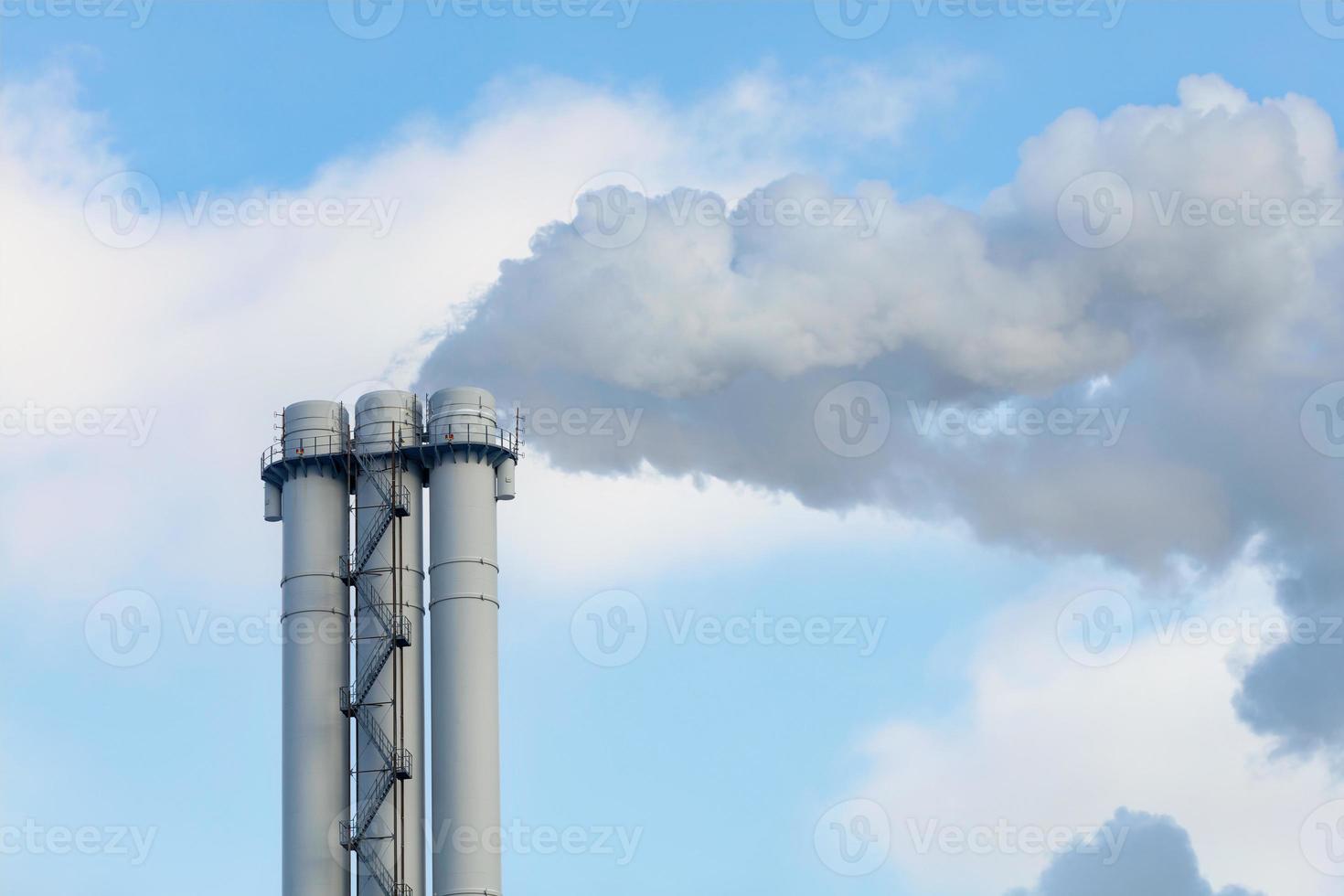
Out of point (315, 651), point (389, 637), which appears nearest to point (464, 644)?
point (389, 637)

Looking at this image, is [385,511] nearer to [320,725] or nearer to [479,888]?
[320,725]

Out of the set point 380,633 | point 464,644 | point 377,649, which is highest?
point 380,633

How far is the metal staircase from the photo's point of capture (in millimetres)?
92125

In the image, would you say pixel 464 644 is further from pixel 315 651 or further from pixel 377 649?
pixel 315 651

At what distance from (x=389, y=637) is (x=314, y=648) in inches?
118

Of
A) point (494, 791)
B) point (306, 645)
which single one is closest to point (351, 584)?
point (306, 645)

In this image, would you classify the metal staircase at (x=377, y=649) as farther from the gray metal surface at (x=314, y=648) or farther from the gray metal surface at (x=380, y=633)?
the gray metal surface at (x=314, y=648)

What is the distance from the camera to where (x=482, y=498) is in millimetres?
95875

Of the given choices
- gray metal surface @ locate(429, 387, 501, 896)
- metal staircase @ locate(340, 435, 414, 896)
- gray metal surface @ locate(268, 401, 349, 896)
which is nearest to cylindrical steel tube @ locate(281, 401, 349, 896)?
gray metal surface @ locate(268, 401, 349, 896)

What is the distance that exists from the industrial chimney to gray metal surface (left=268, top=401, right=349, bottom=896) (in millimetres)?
48

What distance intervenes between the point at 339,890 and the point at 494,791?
21.9 feet

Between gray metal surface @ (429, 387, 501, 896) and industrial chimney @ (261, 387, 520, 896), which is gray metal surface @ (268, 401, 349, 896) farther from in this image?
gray metal surface @ (429, 387, 501, 896)

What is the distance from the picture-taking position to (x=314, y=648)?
94.6 meters

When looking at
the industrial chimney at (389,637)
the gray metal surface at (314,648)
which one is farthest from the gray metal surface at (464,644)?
the gray metal surface at (314,648)
